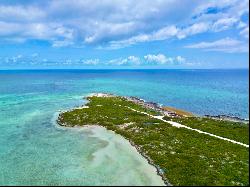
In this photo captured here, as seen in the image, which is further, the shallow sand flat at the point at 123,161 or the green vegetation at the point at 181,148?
the shallow sand flat at the point at 123,161

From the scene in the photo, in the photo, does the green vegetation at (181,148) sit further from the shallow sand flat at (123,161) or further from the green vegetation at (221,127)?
the shallow sand flat at (123,161)

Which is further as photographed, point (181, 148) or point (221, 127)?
point (221, 127)

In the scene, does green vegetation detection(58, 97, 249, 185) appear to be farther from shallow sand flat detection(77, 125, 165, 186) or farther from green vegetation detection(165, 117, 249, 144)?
shallow sand flat detection(77, 125, 165, 186)

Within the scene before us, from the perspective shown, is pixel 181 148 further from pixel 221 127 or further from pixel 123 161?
pixel 221 127

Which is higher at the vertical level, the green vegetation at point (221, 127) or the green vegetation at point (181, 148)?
the green vegetation at point (181, 148)

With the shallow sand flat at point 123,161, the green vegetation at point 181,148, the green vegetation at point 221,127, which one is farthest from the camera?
the green vegetation at point 221,127

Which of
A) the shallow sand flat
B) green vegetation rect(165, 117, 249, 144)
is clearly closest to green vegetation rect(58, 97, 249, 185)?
green vegetation rect(165, 117, 249, 144)

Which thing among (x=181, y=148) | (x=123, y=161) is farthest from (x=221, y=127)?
(x=123, y=161)

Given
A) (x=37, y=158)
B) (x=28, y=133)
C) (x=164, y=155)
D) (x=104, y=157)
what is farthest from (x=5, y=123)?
(x=164, y=155)

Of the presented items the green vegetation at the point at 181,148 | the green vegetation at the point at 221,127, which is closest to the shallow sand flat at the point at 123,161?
the green vegetation at the point at 181,148

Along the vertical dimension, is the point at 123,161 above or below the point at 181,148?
below
